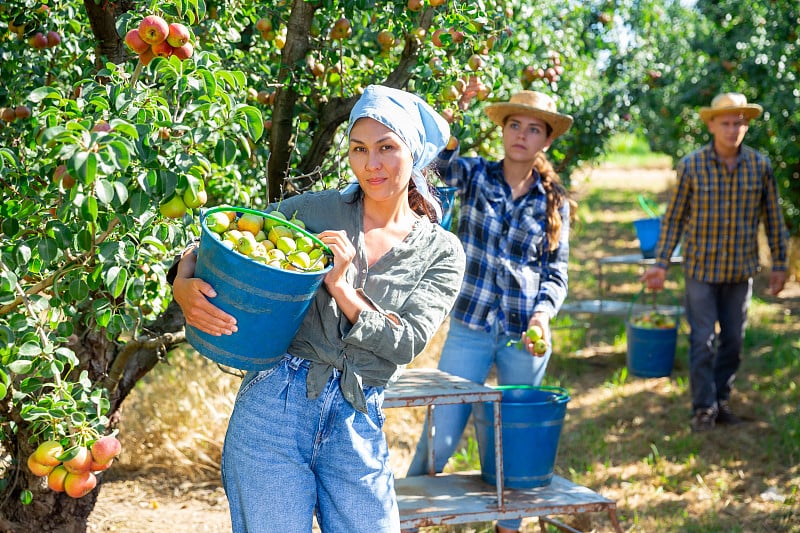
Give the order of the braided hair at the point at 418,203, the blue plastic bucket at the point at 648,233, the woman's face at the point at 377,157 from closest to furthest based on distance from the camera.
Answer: the woman's face at the point at 377,157, the braided hair at the point at 418,203, the blue plastic bucket at the point at 648,233

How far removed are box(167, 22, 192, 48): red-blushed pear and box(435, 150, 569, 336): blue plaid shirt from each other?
145 cm

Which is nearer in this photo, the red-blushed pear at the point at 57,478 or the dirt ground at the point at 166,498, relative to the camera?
the red-blushed pear at the point at 57,478

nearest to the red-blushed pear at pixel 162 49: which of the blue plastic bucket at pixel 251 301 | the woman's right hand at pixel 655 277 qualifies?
the blue plastic bucket at pixel 251 301

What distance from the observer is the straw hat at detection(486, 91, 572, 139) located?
321 centimetres

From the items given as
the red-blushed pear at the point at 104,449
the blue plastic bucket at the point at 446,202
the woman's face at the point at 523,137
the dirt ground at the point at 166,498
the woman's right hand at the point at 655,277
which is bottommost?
the dirt ground at the point at 166,498

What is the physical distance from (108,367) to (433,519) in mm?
1145

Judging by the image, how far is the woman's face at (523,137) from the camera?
126 inches

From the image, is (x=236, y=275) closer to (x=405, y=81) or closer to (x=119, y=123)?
(x=119, y=123)

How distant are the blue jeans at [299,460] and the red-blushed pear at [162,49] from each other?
0.67 metres

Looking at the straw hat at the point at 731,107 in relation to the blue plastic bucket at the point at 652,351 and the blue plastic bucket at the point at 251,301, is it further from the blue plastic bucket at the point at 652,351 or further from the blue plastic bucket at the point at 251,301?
the blue plastic bucket at the point at 251,301

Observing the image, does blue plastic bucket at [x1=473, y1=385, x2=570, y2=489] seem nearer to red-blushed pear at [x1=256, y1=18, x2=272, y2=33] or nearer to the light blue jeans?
the light blue jeans

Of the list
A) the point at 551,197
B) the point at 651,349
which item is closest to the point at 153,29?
the point at 551,197

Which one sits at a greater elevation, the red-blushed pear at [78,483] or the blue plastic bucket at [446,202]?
the blue plastic bucket at [446,202]

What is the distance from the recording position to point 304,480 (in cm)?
191
